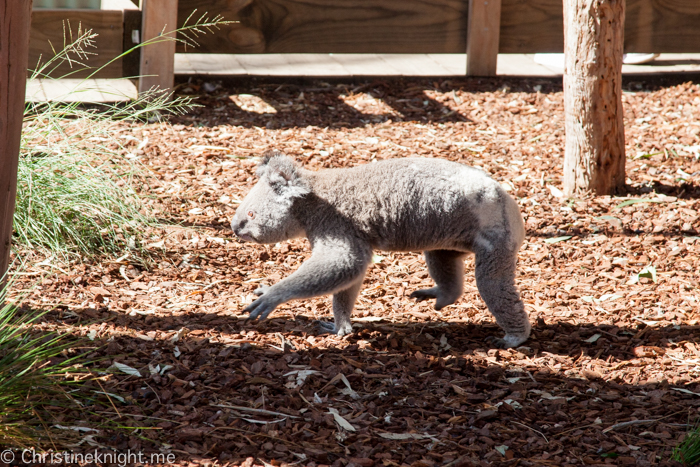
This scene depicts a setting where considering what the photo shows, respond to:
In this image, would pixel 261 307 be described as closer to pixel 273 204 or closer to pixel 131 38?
pixel 273 204

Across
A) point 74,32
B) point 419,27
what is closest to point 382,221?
point 74,32

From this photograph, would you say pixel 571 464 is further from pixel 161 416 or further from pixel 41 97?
pixel 41 97

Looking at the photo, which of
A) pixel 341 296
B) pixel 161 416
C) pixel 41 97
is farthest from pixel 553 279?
pixel 41 97

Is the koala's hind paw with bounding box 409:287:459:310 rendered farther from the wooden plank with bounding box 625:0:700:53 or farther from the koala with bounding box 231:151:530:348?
the wooden plank with bounding box 625:0:700:53

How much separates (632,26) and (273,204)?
6.14 m

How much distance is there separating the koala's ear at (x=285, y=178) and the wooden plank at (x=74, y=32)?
3625 mm

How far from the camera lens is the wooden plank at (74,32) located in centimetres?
647

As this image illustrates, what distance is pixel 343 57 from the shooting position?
9.23m

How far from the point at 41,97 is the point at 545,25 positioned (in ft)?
18.1

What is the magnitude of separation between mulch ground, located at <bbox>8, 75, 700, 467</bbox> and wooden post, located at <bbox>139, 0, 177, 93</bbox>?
468 mm

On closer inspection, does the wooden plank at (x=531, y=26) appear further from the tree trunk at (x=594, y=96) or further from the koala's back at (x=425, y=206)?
the koala's back at (x=425, y=206)

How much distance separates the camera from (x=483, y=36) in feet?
25.7

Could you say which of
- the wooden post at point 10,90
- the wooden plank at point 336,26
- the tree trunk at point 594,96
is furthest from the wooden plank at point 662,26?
the wooden post at point 10,90

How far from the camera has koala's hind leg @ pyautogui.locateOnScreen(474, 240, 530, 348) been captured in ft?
11.6
